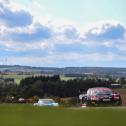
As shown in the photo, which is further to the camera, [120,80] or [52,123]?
[120,80]

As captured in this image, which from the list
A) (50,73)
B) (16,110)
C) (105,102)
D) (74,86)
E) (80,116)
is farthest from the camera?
(50,73)

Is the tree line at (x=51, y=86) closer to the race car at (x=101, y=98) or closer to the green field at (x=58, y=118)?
the race car at (x=101, y=98)

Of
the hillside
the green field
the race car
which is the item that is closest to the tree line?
the hillside

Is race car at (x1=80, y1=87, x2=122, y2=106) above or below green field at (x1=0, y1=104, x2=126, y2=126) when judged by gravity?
below

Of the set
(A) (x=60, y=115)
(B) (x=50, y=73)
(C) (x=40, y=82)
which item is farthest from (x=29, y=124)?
(B) (x=50, y=73)

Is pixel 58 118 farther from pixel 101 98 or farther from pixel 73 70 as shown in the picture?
pixel 73 70

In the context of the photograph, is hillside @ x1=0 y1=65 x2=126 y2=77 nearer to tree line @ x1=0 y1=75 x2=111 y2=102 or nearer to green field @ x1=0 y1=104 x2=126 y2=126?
tree line @ x1=0 y1=75 x2=111 y2=102

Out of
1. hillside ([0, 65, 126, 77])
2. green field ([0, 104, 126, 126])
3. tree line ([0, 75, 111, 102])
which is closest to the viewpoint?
green field ([0, 104, 126, 126])

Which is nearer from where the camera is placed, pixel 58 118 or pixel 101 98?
pixel 58 118

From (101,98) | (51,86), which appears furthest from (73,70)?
(101,98)

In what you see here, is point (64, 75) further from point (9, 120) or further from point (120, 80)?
point (9, 120)

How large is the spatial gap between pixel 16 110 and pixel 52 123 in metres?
1.62

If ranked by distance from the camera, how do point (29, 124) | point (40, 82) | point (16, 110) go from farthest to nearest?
1. point (40, 82)
2. point (16, 110)
3. point (29, 124)

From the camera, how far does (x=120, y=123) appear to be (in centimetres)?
805
